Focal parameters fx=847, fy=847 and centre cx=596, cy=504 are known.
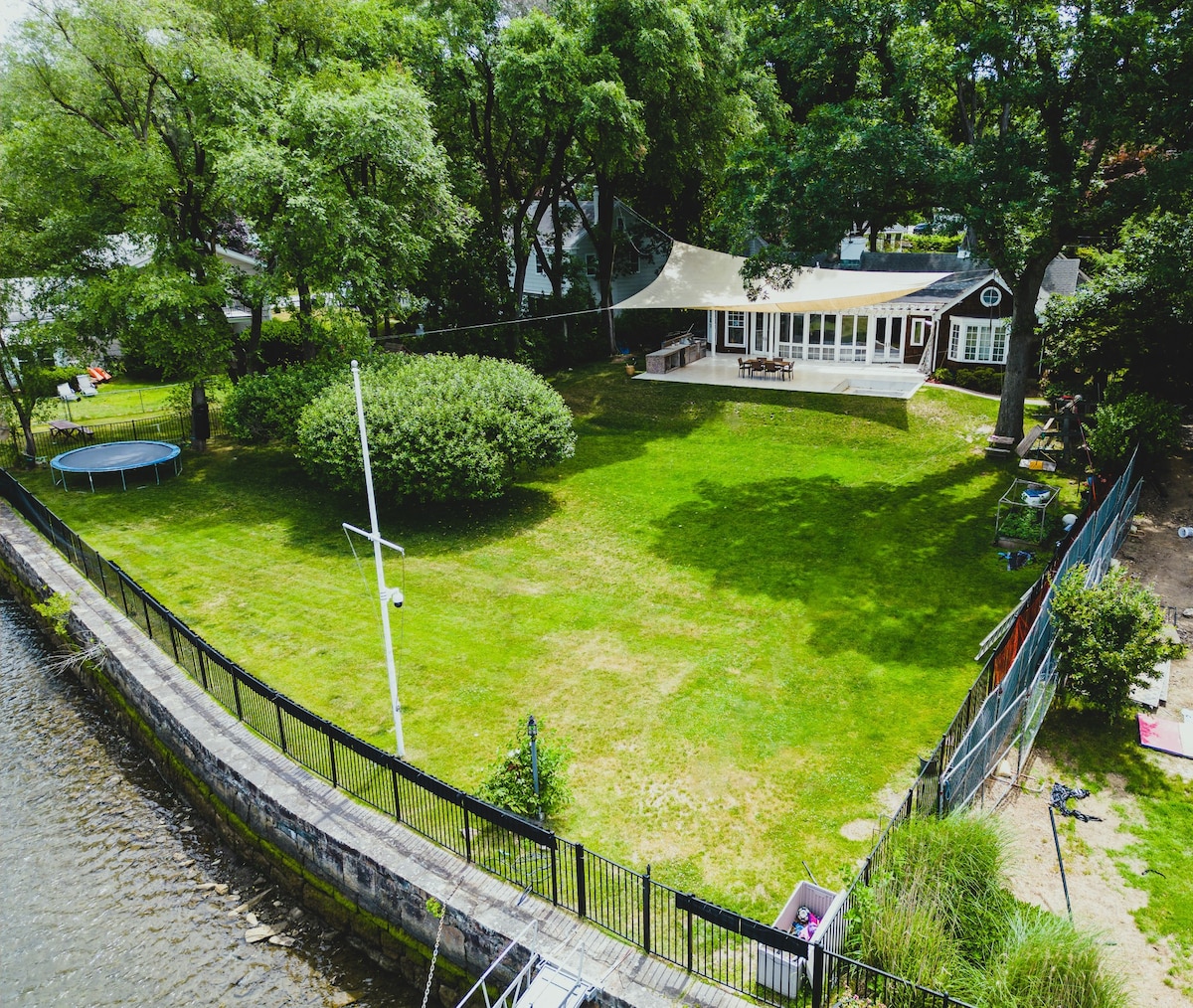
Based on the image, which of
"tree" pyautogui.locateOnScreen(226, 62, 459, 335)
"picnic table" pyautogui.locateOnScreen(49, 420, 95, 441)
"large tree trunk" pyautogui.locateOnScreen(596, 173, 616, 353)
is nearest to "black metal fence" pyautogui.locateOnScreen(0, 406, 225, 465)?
"picnic table" pyautogui.locateOnScreen(49, 420, 95, 441)

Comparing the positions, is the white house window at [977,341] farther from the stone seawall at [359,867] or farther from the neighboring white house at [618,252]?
the stone seawall at [359,867]

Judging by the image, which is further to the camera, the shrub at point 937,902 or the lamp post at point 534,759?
the lamp post at point 534,759

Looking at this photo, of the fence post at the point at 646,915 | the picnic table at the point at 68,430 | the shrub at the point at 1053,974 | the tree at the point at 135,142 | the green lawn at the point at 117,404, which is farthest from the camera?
the green lawn at the point at 117,404

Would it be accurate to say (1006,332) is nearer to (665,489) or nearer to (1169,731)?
(665,489)

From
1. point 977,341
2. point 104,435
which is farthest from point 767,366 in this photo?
point 104,435

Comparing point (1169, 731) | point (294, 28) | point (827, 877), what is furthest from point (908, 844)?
point (294, 28)

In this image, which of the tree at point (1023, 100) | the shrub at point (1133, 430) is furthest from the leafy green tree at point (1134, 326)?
the tree at point (1023, 100)

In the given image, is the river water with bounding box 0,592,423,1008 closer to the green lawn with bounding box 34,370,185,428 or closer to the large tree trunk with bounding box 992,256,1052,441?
the green lawn with bounding box 34,370,185,428
